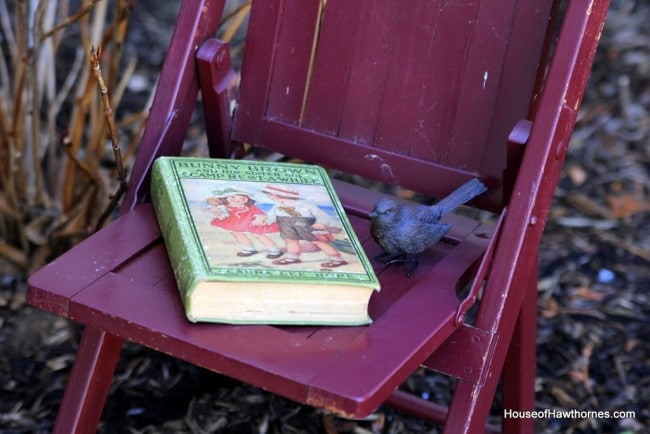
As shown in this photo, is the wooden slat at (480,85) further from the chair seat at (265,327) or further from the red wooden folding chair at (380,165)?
the chair seat at (265,327)

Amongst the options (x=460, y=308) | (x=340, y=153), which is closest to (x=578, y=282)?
(x=340, y=153)

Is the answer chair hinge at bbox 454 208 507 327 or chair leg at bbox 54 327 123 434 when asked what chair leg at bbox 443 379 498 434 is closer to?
chair hinge at bbox 454 208 507 327

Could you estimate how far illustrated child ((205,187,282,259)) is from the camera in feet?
5.46

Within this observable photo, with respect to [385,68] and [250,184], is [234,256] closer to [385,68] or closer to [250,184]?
[250,184]

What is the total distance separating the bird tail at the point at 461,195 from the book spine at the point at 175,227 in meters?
0.46

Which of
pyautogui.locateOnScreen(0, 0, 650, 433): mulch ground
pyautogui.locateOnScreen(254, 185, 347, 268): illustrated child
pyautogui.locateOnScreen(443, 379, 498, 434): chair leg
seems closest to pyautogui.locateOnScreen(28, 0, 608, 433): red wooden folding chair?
pyautogui.locateOnScreen(443, 379, 498, 434): chair leg

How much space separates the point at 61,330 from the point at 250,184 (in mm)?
987

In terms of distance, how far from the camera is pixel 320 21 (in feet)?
6.75

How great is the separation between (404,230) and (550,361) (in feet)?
3.47

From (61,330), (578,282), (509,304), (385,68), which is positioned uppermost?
(385,68)

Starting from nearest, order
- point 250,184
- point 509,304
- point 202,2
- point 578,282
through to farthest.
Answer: point 509,304 < point 250,184 < point 202,2 < point 578,282

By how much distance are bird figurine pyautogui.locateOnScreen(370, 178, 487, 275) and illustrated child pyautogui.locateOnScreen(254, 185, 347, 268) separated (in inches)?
3.7

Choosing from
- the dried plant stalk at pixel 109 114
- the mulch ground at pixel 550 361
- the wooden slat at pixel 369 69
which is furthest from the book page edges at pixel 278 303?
the mulch ground at pixel 550 361

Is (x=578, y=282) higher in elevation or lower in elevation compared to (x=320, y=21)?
lower
